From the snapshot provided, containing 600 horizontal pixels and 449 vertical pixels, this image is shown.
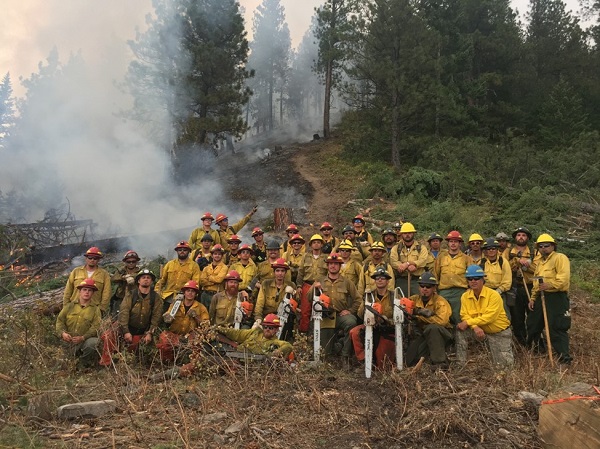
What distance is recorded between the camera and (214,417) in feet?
14.2

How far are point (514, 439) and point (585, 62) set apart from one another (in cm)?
2840

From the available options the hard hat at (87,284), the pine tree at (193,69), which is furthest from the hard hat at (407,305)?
the pine tree at (193,69)

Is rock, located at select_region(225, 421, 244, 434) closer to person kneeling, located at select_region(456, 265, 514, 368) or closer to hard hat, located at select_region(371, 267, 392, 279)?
hard hat, located at select_region(371, 267, 392, 279)

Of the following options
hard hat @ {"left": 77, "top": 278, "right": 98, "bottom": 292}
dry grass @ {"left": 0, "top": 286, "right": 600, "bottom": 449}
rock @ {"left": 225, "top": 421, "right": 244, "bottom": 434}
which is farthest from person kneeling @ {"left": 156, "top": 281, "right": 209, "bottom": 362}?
rock @ {"left": 225, "top": 421, "right": 244, "bottom": 434}

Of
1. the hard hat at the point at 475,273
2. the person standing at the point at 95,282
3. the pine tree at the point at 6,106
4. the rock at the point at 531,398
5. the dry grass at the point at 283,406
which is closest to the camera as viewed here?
the dry grass at the point at 283,406

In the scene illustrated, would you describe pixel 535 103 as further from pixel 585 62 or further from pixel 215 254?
pixel 215 254

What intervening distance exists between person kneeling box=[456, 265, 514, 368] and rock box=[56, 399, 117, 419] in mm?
4333

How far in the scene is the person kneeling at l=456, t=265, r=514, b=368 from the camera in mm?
5938

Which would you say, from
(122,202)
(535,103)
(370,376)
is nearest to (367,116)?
(535,103)

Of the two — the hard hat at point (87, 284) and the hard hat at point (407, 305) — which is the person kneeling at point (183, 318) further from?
the hard hat at point (407, 305)

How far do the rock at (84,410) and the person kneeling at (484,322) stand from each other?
4.33m

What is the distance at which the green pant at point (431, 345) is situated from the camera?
19.4 ft

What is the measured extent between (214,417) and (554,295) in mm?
5152

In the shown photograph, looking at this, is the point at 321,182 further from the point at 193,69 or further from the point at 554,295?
the point at 554,295
